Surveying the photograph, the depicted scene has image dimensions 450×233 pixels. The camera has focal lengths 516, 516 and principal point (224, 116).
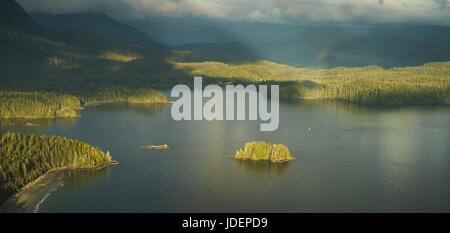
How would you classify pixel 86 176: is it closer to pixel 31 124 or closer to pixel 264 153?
pixel 264 153

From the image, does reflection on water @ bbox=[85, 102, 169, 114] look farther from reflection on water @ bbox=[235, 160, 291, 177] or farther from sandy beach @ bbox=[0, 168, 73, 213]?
sandy beach @ bbox=[0, 168, 73, 213]

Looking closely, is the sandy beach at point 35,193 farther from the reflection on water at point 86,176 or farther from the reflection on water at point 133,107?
the reflection on water at point 133,107

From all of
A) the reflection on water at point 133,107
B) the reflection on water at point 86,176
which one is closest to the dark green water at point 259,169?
the reflection on water at point 86,176

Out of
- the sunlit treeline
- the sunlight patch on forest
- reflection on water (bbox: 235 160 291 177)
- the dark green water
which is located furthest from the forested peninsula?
the sunlight patch on forest

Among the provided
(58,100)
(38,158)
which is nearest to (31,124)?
(58,100)

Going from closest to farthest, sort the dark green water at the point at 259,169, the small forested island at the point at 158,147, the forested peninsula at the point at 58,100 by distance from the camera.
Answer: the dark green water at the point at 259,169, the small forested island at the point at 158,147, the forested peninsula at the point at 58,100
